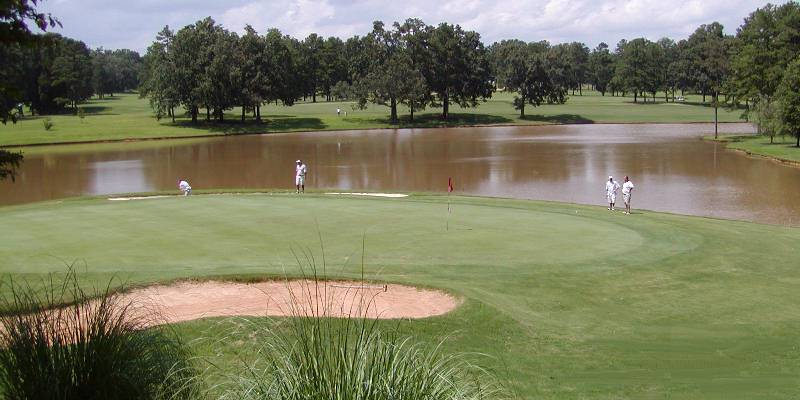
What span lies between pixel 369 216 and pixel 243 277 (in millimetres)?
8952

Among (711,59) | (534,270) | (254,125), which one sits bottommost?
(534,270)

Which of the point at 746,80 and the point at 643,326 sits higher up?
the point at 746,80

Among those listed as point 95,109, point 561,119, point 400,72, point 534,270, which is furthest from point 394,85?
point 534,270

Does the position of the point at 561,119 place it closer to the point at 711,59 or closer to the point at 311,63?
the point at 711,59

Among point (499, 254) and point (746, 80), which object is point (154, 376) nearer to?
point (499, 254)

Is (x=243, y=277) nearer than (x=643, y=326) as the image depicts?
No

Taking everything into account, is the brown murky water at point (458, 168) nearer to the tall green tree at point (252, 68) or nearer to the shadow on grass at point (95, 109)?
the tall green tree at point (252, 68)

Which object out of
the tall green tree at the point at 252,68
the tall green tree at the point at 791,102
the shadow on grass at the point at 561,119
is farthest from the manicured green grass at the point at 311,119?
the tall green tree at the point at 791,102

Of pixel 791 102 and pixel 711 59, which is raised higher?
pixel 711 59

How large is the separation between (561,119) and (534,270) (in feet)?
336

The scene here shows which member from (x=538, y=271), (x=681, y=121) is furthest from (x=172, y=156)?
(x=681, y=121)

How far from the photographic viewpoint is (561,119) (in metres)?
116

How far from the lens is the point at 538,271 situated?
16.8 metres

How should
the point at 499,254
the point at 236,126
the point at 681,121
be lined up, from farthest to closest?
1. the point at 681,121
2. the point at 236,126
3. the point at 499,254
